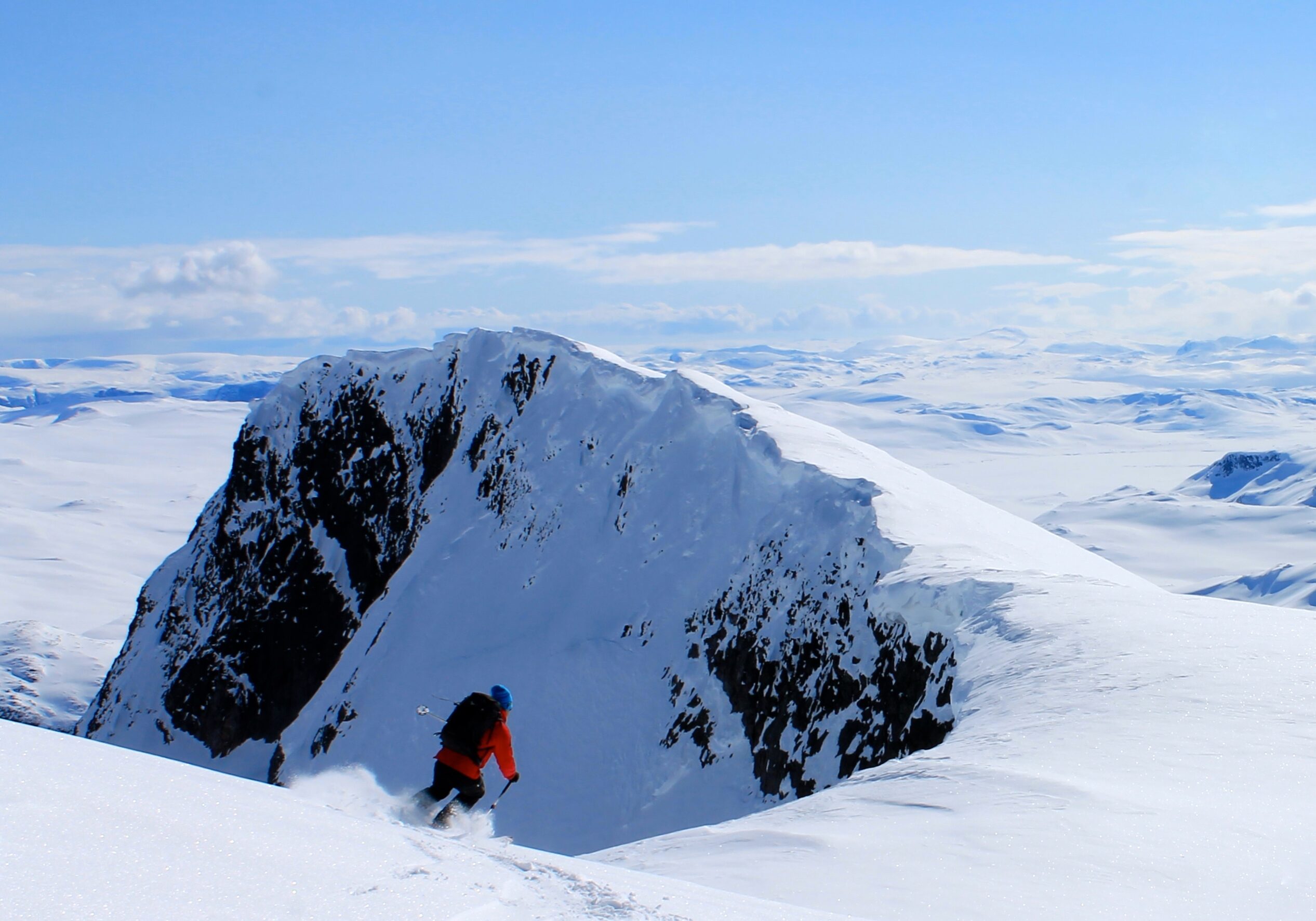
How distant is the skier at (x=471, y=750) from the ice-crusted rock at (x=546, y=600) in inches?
358

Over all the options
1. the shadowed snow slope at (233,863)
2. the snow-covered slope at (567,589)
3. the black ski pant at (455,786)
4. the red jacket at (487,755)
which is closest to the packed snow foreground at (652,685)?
the shadowed snow slope at (233,863)

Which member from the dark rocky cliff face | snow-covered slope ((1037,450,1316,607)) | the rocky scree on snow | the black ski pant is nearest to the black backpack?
the black ski pant

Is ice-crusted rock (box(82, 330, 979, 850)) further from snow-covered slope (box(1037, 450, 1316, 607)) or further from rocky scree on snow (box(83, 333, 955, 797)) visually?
snow-covered slope (box(1037, 450, 1316, 607))

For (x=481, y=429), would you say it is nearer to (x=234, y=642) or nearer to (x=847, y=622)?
(x=234, y=642)

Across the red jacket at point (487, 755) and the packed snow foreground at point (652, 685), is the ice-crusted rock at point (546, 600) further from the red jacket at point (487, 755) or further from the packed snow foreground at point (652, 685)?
the red jacket at point (487, 755)

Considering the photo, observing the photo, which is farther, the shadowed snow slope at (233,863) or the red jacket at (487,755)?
the red jacket at (487,755)

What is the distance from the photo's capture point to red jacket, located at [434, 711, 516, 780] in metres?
11.5

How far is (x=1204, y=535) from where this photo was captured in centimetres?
15212

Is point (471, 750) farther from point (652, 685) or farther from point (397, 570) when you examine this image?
point (397, 570)

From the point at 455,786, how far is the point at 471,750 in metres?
0.55

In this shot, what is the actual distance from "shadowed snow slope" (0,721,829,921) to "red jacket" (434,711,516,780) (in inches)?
172

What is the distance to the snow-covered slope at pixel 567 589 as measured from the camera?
2327cm

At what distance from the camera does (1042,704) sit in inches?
514

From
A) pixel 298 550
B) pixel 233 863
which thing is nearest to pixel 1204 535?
pixel 298 550
